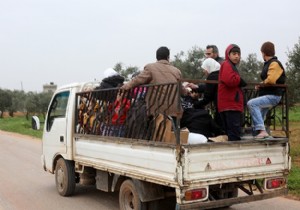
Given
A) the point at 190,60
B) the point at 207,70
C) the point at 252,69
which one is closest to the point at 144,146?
the point at 207,70

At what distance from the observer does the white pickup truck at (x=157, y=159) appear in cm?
486

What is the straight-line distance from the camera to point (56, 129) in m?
8.02

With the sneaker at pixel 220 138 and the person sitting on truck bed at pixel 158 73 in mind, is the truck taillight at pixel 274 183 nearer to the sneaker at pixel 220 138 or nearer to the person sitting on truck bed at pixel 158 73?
the sneaker at pixel 220 138

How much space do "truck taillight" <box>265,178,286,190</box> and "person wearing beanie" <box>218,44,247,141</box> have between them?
705mm

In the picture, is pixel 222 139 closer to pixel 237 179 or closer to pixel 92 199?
pixel 237 179

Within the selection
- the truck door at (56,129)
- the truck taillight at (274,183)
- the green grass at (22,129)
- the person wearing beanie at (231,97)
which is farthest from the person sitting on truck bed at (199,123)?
the green grass at (22,129)

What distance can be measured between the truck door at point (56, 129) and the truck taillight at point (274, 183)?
3708 millimetres

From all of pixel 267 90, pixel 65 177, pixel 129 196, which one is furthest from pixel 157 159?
pixel 65 177

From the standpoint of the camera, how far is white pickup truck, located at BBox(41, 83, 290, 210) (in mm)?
4855

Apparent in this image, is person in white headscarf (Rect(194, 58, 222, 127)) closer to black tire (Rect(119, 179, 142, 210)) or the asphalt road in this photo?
black tire (Rect(119, 179, 142, 210))

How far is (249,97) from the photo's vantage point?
7.01 meters

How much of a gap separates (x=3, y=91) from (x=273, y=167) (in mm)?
74242

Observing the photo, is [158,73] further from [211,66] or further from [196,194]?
[196,194]

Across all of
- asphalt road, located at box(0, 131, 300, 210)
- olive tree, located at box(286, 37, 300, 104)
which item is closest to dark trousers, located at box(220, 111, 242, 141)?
asphalt road, located at box(0, 131, 300, 210)
